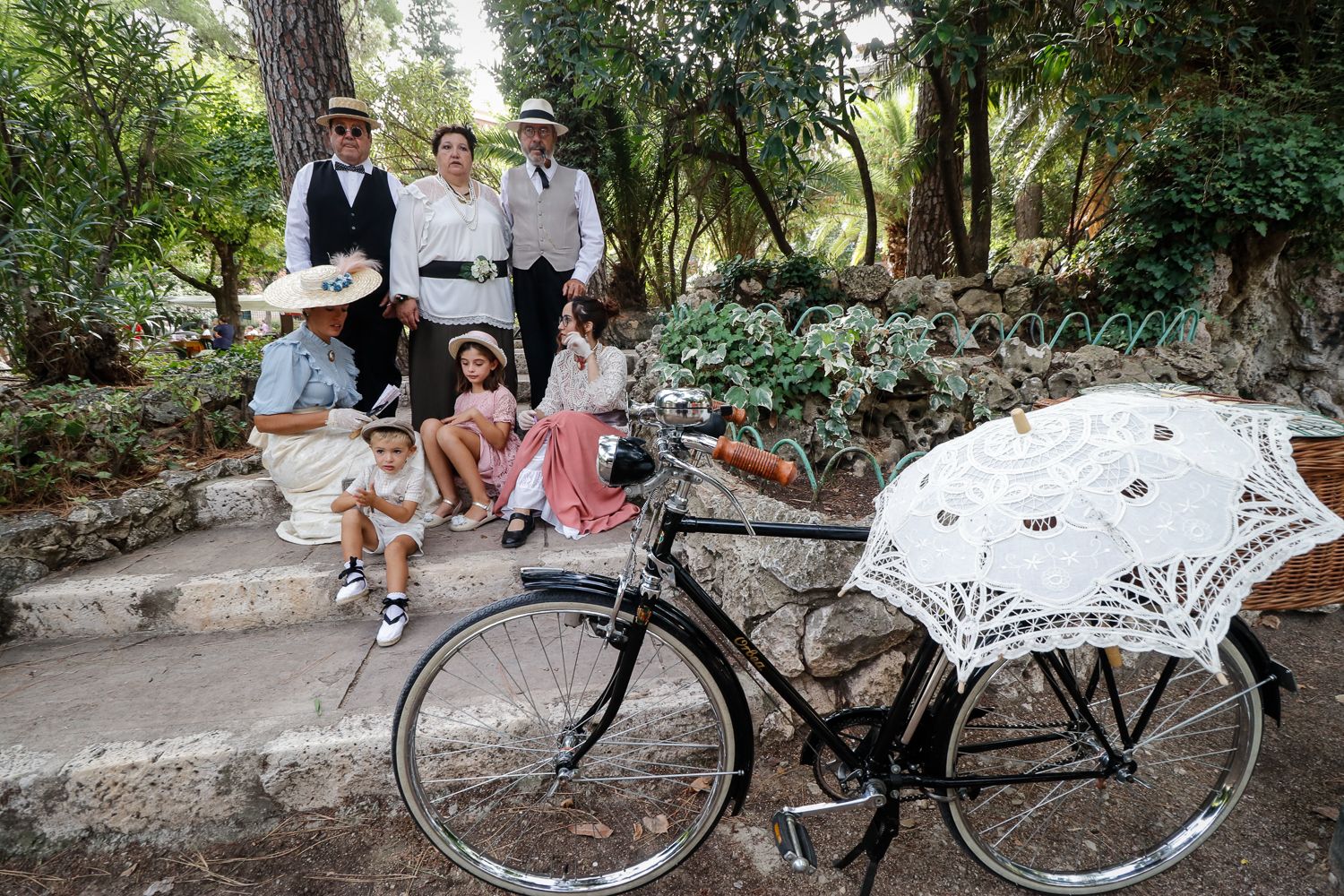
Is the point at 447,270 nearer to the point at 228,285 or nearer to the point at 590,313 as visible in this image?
the point at 590,313

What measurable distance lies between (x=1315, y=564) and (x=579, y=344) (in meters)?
2.97

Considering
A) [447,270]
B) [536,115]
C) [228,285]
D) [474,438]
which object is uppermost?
[228,285]

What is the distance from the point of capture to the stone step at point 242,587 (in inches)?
109

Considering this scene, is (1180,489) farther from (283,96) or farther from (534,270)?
(283,96)

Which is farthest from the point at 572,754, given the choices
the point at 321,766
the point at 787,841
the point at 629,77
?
the point at 629,77

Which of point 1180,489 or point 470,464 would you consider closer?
point 1180,489

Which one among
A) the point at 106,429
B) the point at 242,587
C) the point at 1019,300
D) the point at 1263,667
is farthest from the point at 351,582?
the point at 1019,300

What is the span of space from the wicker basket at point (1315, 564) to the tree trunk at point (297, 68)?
17.2ft

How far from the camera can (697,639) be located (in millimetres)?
1629

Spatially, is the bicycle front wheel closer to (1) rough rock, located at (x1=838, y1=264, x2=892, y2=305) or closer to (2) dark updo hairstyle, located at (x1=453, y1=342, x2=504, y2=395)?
(2) dark updo hairstyle, located at (x1=453, y1=342, x2=504, y2=395)

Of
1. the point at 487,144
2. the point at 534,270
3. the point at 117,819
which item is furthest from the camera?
the point at 487,144

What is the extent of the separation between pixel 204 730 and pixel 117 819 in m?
0.32

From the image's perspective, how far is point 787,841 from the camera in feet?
5.35

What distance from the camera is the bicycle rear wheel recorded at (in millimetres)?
1736
